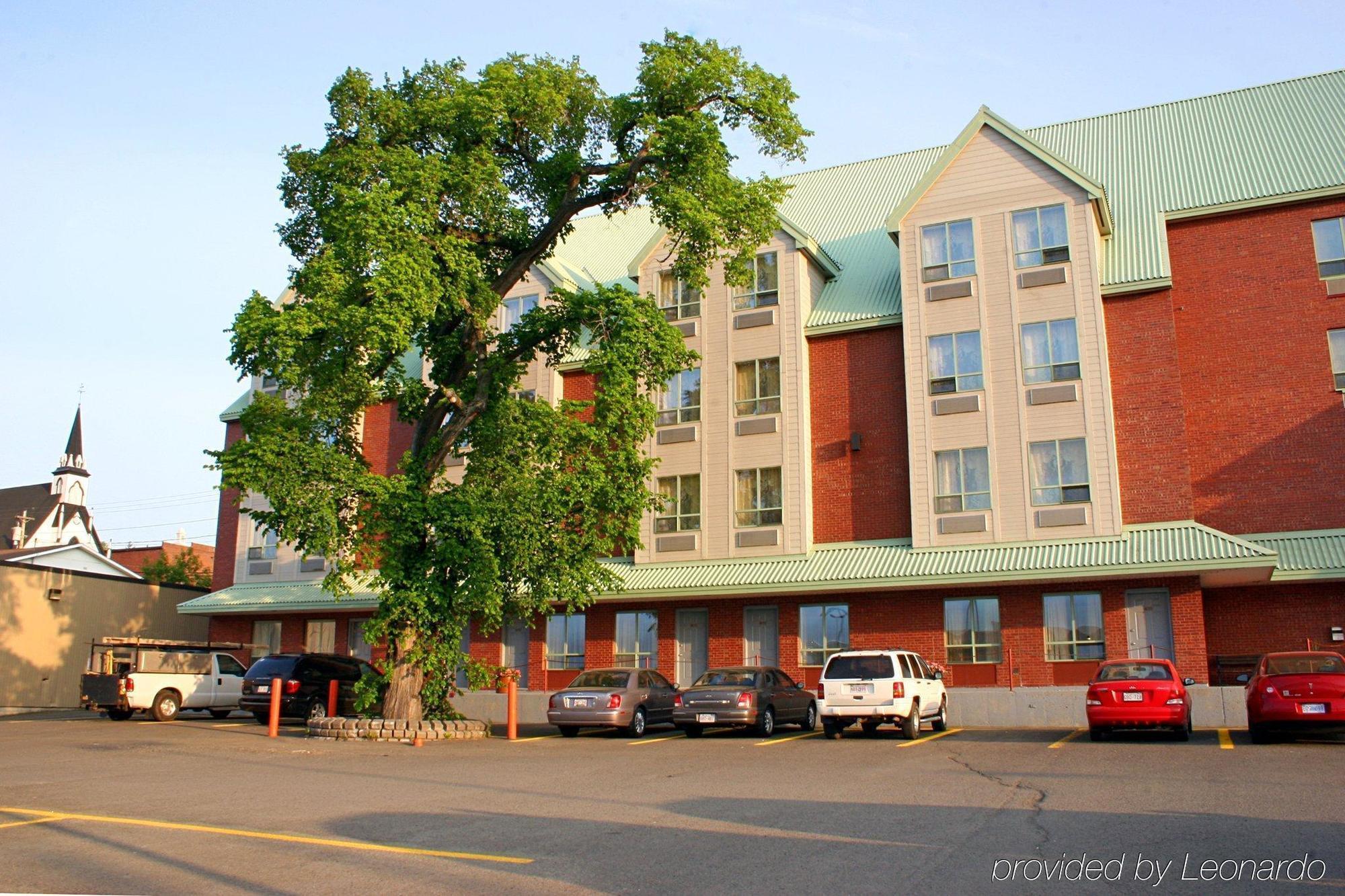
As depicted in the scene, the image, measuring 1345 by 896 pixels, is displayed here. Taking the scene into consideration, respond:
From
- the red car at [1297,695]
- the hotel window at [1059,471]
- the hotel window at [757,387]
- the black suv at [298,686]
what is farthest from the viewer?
the hotel window at [757,387]

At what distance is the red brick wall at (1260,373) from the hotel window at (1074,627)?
3646 millimetres

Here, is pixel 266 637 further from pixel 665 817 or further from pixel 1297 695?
pixel 1297 695

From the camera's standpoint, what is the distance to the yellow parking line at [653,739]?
21062mm

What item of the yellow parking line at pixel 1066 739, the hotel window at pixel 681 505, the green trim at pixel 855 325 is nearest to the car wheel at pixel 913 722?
the yellow parking line at pixel 1066 739

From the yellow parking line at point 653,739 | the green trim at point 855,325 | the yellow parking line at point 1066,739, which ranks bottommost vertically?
the yellow parking line at point 653,739

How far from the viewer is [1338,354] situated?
2658cm

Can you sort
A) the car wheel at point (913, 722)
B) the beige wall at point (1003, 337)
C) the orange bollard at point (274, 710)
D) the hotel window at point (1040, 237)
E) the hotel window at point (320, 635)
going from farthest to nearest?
the hotel window at point (320, 635) → the hotel window at point (1040, 237) → the beige wall at point (1003, 337) → the orange bollard at point (274, 710) → the car wheel at point (913, 722)

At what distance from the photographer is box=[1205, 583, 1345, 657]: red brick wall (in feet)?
83.2

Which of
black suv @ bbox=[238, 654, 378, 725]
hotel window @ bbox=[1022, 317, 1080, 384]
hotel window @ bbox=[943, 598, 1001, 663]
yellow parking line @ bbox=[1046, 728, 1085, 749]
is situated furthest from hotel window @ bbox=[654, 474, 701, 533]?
yellow parking line @ bbox=[1046, 728, 1085, 749]

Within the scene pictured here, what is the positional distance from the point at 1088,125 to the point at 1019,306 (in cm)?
1103

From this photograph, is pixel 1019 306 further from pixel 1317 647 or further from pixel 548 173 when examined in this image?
pixel 548 173

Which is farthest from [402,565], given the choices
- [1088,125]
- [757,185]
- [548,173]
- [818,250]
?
[1088,125]

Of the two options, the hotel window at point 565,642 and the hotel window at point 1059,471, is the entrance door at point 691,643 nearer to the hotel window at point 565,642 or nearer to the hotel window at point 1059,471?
the hotel window at point 565,642

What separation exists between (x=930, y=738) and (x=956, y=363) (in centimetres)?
1126
